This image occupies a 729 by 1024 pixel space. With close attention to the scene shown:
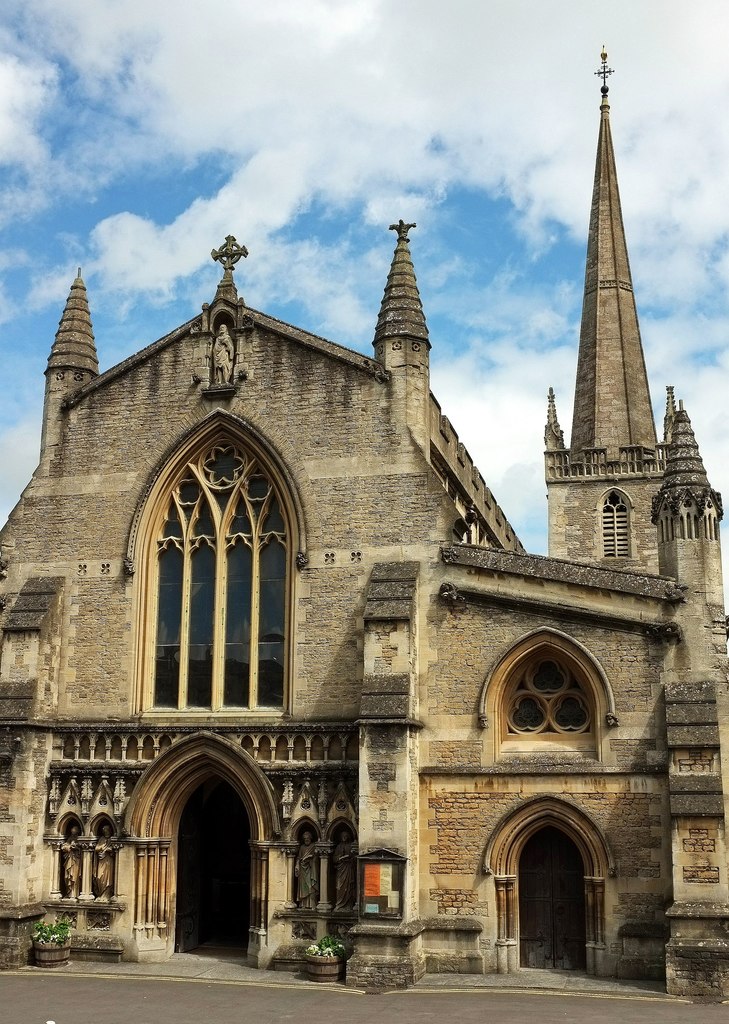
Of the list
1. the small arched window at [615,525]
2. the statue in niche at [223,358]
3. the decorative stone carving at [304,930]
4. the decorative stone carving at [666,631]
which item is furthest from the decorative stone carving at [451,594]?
the small arched window at [615,525]

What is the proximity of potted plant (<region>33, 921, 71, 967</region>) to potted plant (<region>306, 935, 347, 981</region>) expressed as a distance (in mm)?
4307

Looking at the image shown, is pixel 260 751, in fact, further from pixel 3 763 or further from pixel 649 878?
pixel 649 878

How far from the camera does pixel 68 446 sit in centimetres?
2180

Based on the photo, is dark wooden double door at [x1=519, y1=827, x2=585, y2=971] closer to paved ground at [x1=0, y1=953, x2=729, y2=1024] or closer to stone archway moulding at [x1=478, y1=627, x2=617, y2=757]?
paved ground at [x1=0, y1=953, x2=729, y2=1024]

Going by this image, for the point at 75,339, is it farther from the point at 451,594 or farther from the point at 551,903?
the point at 551,903

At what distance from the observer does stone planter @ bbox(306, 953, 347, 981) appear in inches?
678

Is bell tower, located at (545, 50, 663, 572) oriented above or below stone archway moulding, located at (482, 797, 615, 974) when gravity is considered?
above

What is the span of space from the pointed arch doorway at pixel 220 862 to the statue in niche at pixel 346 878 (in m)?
3.36

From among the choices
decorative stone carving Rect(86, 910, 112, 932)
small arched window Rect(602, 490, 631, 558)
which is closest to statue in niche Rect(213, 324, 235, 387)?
decorative stone carving Rect(86, 910, 112, 932)

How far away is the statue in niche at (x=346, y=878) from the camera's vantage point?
59.5 ft

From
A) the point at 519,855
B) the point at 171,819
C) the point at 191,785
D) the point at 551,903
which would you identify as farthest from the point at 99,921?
the point at 551,903

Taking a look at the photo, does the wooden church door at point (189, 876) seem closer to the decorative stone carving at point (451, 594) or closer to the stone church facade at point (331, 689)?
the stone church facade at point (331, 689)

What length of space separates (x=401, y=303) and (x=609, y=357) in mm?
23256

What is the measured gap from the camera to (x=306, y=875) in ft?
60.6
